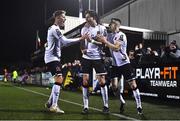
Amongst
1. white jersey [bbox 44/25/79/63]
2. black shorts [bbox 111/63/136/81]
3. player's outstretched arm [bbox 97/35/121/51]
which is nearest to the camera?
player's outstretched arm [bbox 97/35/121/51]

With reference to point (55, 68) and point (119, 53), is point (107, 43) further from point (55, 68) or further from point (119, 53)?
point (55, 68)

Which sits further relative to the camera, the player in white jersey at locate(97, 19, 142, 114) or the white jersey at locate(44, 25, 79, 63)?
the white jersey at locate(44, 25, 79, 63)

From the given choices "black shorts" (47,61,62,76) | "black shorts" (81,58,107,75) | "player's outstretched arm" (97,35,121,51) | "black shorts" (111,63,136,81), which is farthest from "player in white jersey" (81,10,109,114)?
"black shorts" (47,61,62,76)

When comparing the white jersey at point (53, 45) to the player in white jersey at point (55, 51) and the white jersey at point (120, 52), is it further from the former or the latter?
the white jersey at point (120, 52)

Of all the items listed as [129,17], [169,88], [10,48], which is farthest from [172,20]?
[10,48]

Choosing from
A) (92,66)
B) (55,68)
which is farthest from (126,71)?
(55,68)

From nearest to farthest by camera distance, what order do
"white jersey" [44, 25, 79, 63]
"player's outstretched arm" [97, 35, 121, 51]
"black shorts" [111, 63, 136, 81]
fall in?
"player's outstretched arm" [97, 35, 121, 51], "black shorts" [111, 63, 136, 81], "white jersey" [44, 25, 79, 63]

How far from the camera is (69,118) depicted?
8.06m

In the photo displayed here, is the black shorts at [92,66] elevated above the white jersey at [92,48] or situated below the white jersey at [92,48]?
below

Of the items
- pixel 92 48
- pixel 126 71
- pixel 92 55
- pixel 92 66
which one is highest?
pixel 92 48

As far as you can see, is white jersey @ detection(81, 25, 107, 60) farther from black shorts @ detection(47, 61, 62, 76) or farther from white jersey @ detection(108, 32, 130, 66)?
black shorts @ detection(47, 61, 62, 76)

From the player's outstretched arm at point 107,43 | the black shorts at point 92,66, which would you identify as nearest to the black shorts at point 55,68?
the black shorts at point 92,66

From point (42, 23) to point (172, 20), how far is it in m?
39.3

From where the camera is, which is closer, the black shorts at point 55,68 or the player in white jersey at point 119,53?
the player in white jersey at point 119,53
